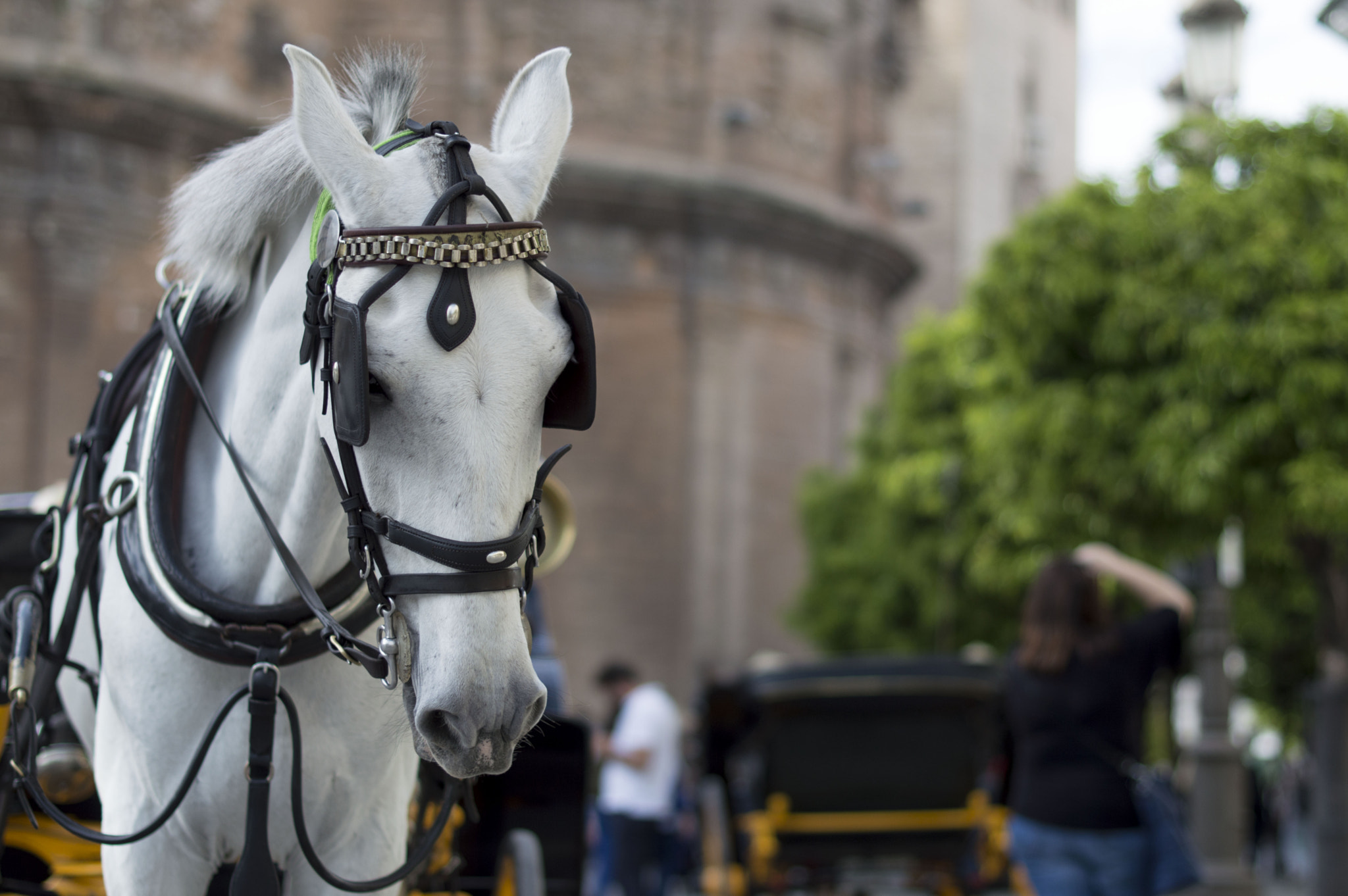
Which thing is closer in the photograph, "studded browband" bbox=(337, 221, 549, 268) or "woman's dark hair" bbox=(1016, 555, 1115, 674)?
"studded browband" bbox=(337, 221, 549, 268)

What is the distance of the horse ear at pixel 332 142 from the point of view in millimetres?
2273

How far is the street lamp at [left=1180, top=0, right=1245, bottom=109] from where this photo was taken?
33.2 feet

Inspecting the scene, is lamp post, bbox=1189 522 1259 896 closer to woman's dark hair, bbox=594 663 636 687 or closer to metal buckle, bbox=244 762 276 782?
woman's dark hair, bbox=594 663 636 687

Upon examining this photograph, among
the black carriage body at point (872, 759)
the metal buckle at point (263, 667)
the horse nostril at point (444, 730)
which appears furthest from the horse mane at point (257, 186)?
the black carriage body at point (872, 759)

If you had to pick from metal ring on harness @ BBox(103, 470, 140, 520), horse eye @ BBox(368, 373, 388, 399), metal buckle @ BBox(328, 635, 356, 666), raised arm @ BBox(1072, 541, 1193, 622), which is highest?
horse eye @ BBox(368, 373, 388, 399)

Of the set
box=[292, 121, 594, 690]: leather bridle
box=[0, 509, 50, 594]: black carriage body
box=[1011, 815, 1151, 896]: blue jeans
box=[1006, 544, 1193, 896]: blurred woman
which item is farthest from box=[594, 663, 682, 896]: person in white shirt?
box=[292, 121, 594, 690]: leather bridle

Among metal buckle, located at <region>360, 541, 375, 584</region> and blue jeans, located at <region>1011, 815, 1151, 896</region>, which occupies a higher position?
metal buckle, located at <region>360, 541, 375, 584</region>

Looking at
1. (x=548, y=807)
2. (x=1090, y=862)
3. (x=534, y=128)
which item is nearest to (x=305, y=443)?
(x=534, y=128)

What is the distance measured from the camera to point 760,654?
23062 millimetres

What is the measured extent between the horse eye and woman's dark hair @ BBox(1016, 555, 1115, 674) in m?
3.47

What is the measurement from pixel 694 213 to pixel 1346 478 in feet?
46.8

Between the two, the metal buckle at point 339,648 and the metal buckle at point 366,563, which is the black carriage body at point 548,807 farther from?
the metal buckle at point 366,563

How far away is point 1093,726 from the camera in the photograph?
5137mm

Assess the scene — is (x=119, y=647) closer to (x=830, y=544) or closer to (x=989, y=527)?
(x=989, y=527)
